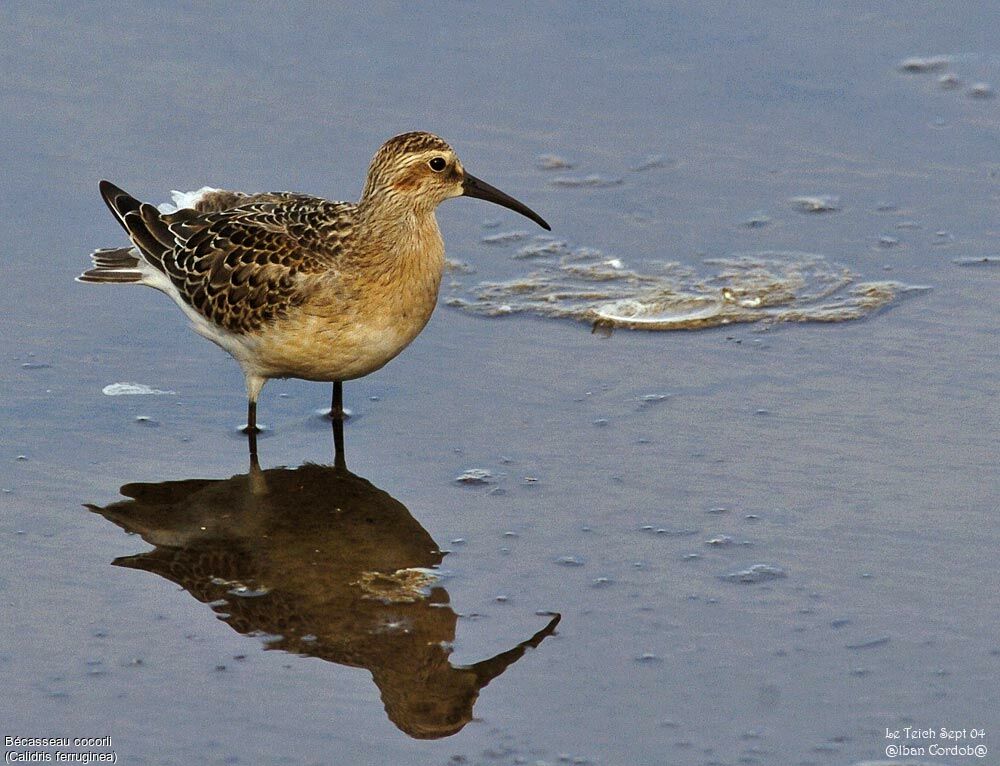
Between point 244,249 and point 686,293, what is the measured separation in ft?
8.77

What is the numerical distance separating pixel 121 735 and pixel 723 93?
7376 mm

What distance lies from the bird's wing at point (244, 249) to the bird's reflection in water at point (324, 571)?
83cm

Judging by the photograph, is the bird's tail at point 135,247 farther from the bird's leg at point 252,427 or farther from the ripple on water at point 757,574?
the ripple on water at point 757,574

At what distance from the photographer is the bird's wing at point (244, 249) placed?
340 inches

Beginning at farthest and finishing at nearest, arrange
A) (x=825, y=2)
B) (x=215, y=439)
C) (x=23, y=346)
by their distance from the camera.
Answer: (x=825, y=2) → (x=23, y=346) → (x=215, y=439)

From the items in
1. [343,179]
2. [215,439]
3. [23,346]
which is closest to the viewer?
[215,439]

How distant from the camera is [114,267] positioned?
9547mm

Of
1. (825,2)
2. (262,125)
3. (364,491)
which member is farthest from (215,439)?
(825,2)

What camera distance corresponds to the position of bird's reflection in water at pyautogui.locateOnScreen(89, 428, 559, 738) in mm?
6625

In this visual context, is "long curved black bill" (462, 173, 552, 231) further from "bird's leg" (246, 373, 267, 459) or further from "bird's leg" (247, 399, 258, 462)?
"bird's leg" (247, 399, 258, 462)

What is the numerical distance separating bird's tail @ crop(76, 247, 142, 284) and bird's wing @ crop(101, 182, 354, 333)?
89 millimetres

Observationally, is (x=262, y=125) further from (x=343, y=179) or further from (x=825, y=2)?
(x=825, y=2)

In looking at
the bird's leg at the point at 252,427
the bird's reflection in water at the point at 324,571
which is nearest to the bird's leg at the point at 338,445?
the bird's reflection in water at the point at 324,571

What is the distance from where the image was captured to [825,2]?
13.1 m
